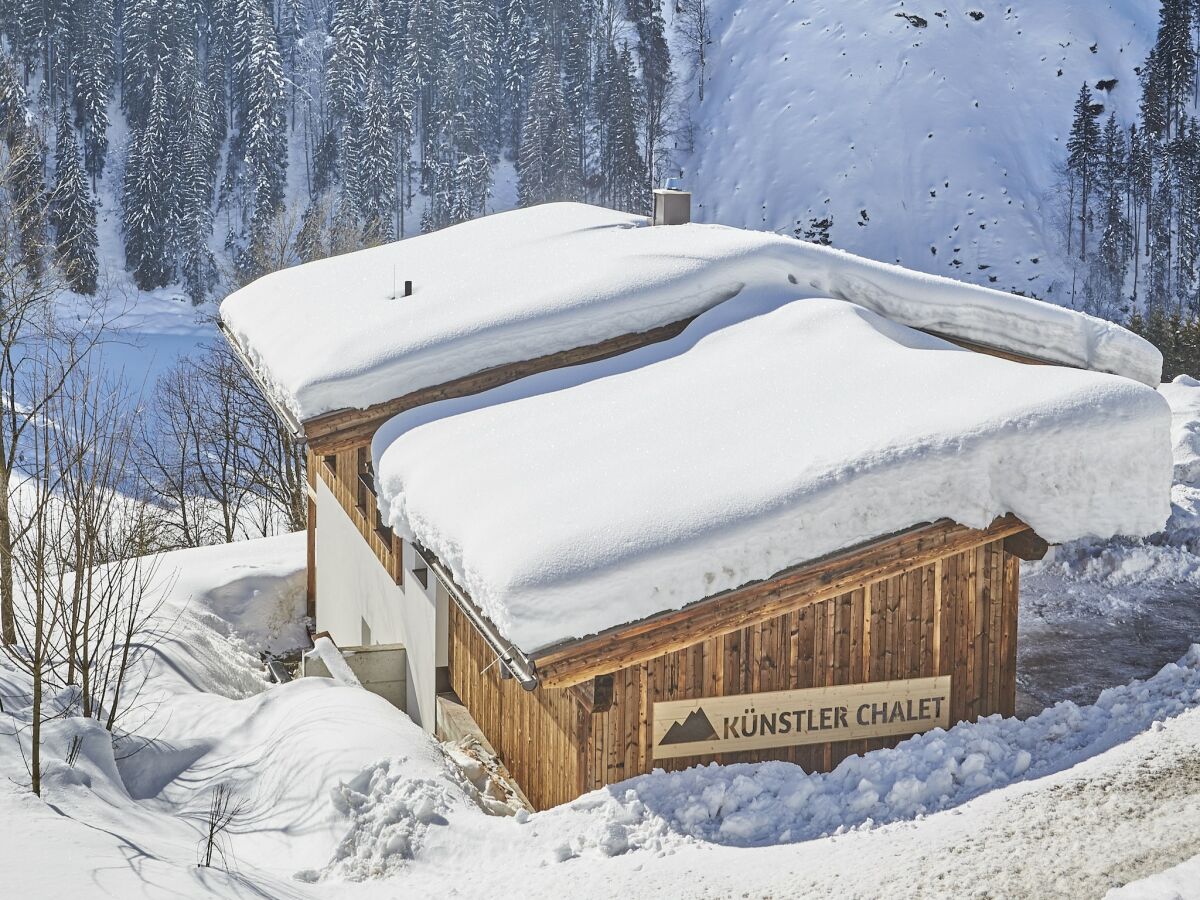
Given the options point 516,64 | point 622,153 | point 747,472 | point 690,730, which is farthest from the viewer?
point 516,64

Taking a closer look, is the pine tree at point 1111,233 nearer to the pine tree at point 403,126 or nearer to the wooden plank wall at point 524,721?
the pine tree at point 403,126

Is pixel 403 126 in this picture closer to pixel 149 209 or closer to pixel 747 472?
pixel 149 209

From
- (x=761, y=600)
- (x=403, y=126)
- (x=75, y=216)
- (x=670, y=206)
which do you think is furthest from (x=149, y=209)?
(x=761, y=600)

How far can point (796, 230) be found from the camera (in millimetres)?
80312

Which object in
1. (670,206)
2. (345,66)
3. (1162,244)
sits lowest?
(1162,244)

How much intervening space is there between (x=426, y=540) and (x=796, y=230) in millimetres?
72813

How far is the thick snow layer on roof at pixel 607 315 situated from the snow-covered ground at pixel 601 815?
10.9ft

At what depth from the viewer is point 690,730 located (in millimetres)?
10141

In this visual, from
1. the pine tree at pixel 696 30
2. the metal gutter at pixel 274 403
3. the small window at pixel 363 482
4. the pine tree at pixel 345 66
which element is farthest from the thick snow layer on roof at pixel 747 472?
the pine tree at pixel 696 30

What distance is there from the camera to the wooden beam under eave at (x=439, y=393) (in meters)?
12.7

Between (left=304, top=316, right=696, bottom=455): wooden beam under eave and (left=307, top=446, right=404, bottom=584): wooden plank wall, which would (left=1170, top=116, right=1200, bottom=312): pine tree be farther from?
(left=304, top=316, right=696, bottom=455): wooden beam under eave

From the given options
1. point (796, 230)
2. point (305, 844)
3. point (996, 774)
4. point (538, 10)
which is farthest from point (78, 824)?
point (538, 10)

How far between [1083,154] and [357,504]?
75.0m

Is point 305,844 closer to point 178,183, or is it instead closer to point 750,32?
point 178,183
